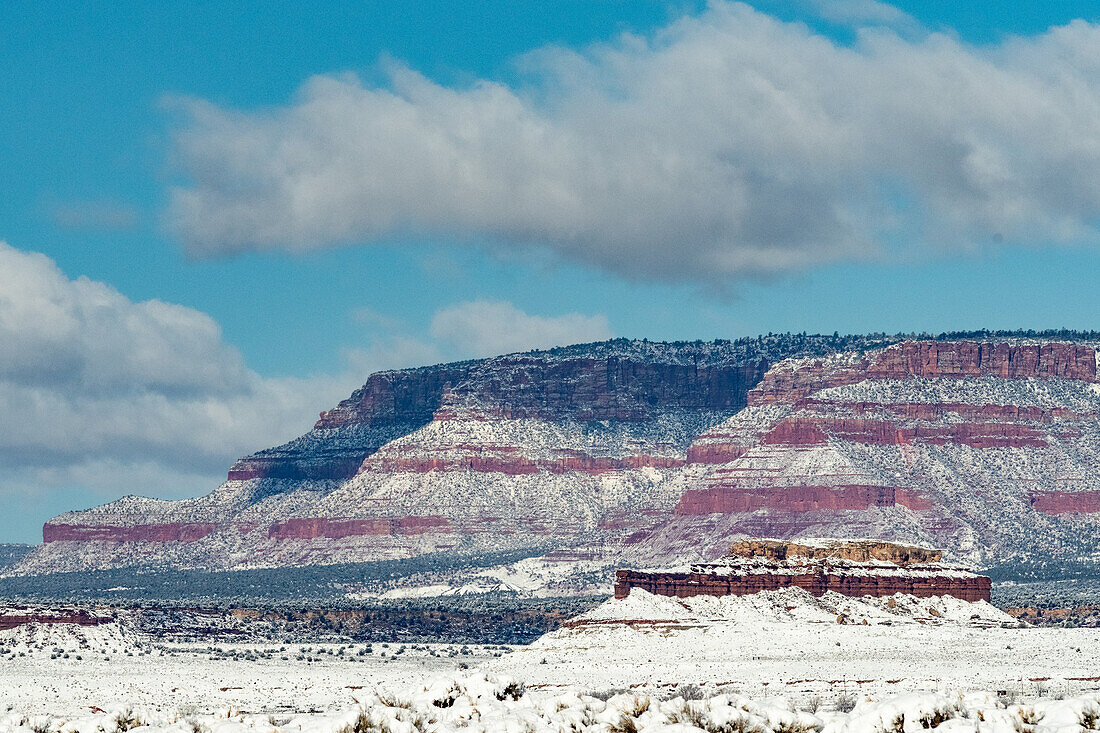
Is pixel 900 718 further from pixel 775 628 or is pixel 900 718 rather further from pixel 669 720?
pixel 775 628

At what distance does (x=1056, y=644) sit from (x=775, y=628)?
14.3 metres

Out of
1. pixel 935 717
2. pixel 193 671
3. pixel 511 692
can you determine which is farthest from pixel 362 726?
pixel 193 671

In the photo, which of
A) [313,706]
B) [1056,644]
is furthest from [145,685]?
[1056,644]

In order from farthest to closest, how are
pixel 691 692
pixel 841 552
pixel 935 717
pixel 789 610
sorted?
1. pixel 841 552
2. pixel 789 610
3. pixel 691 692
4. pixel 935 717

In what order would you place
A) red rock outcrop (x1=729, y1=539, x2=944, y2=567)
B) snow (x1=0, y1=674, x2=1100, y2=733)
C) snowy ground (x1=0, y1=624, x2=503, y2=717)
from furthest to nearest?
red rock outcrop (x1=729, y1=539, x2=944, y2=567), snowy ground (x1=0, y1=624, x2=503, y2=717), snow (x1=0, y1=674, x2=1100, y2=733)

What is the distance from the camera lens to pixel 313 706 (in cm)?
9681

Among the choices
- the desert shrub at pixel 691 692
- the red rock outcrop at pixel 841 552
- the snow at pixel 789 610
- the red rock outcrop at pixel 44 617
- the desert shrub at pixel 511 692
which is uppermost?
the red rock outcrop at pixel 841 552

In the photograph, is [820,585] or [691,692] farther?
[820,585]

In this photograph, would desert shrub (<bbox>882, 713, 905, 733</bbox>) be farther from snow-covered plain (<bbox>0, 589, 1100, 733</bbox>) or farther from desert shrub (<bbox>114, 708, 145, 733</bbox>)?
desert shrub (<bbox>114, 708, 145, 733</bbox>)

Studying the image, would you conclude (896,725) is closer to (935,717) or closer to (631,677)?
(935,717)

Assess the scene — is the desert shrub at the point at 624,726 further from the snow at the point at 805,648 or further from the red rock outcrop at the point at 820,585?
the red rock outcrop at the point at 820,585

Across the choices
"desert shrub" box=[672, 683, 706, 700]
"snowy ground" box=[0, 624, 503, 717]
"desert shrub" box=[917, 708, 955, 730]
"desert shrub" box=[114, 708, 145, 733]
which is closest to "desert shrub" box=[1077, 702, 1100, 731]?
"desert shrub" box=[917, 708, 955, 730]

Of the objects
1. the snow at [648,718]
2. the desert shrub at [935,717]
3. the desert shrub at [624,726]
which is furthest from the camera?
the desert shrub at [624,726]

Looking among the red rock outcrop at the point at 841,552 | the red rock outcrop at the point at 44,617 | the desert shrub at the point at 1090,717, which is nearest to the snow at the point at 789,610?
the red rock outcrop at the point at 841,552
